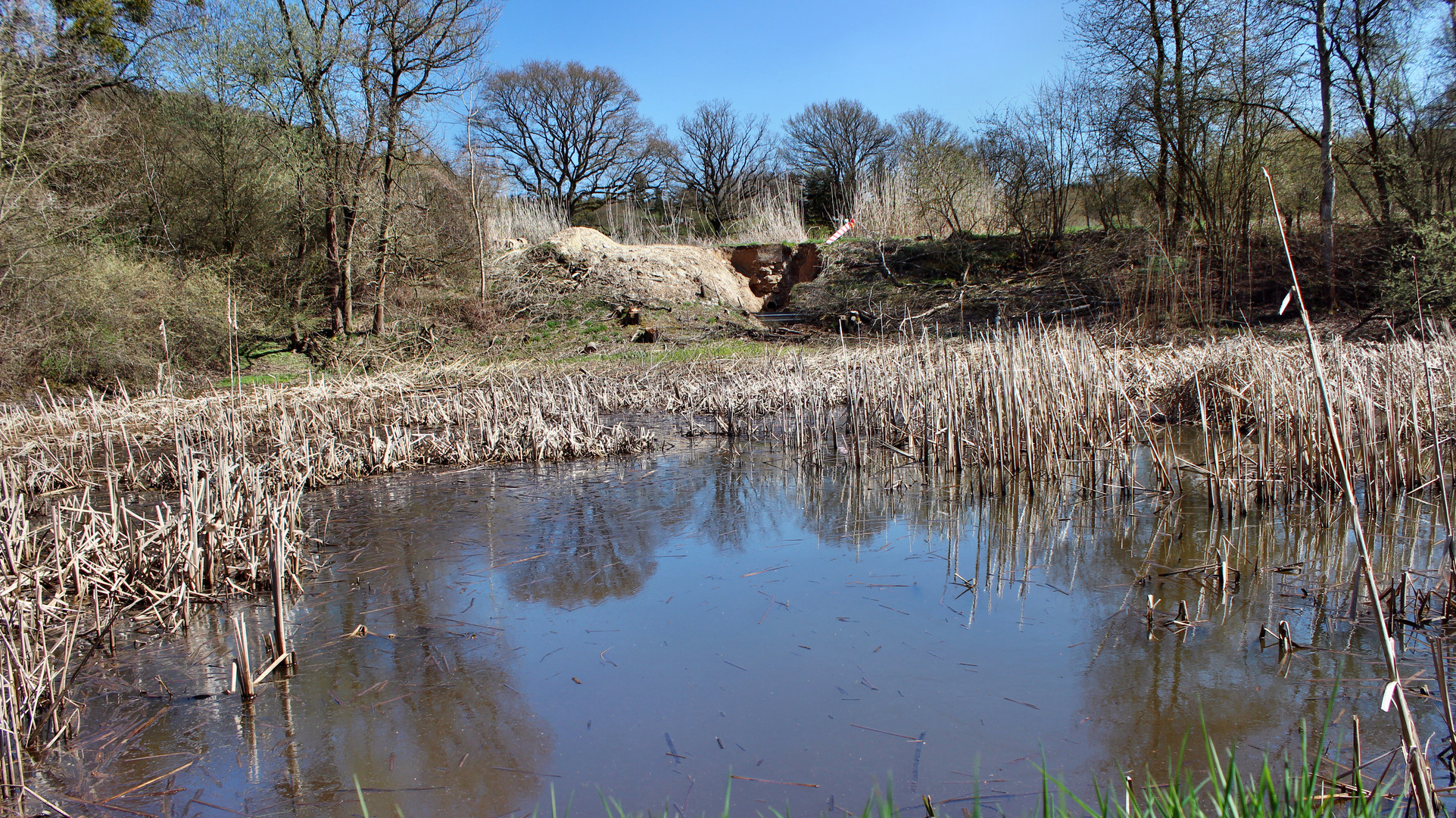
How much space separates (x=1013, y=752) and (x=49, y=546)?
4701 mm

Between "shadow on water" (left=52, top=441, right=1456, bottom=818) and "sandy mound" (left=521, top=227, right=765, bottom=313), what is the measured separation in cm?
1483

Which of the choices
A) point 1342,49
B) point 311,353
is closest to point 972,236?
point 1342,49

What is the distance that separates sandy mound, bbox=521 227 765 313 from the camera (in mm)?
18953

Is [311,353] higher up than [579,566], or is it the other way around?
[311,353]

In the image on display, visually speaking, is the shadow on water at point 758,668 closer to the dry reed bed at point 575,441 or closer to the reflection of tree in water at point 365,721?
the reflection of tree in water at point 365,721

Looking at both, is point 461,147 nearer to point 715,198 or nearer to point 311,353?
point 311,353

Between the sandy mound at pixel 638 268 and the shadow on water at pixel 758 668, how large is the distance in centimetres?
1483

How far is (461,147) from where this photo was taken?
17.9m

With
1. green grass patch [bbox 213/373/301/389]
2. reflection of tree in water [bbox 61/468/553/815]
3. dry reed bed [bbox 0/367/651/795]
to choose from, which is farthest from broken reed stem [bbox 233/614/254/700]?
green grass patch [bbox 213/373/301/389]

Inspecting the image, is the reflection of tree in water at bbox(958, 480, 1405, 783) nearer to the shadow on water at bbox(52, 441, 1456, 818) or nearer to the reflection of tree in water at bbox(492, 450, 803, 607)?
the shadow on water at bbox(52, 441, 1456, 818)

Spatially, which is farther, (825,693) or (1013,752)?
(825,693)

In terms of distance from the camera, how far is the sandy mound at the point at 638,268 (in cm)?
1895

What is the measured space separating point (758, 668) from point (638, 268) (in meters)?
17.4

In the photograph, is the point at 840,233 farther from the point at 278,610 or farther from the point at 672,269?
the point at 278,610
